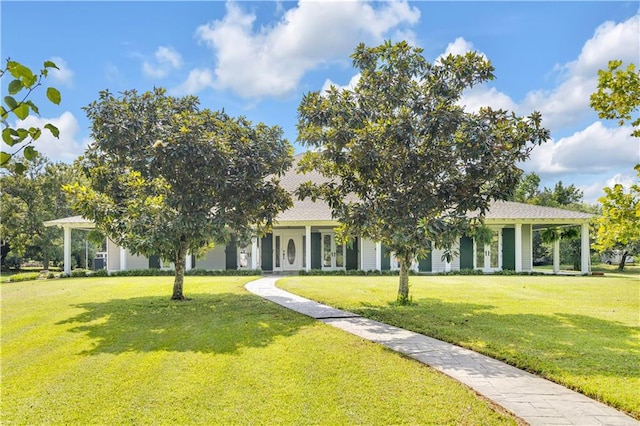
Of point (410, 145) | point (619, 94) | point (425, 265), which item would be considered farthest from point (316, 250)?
point (619, 94)

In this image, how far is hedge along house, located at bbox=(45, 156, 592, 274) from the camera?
21.7m

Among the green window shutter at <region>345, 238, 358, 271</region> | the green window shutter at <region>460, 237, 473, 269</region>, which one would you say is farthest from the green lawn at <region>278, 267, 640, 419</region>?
the green window shutter at <region>345, 238, 358, 271</region>

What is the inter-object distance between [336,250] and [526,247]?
10325mm

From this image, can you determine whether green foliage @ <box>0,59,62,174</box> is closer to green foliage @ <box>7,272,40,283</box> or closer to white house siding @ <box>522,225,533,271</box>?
green foliage @ <box>7,272,40,283</box>

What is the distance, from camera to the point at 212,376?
5523 mm

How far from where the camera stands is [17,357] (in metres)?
6.54

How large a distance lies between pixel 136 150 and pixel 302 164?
4326 mm

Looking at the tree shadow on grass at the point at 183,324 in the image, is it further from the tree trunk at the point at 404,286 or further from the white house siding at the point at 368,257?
the white house siding at the point at 368,257

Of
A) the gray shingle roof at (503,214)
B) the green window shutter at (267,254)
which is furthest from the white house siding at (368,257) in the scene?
the green window shutter at (267,254)

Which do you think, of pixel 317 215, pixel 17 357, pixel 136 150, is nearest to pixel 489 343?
pixel 17 357

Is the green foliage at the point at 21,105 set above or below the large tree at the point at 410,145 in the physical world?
below

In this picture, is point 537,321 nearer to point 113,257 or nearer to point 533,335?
point 533,335

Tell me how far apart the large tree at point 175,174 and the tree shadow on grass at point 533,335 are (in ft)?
13.5

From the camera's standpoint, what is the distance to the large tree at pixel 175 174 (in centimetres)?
962
